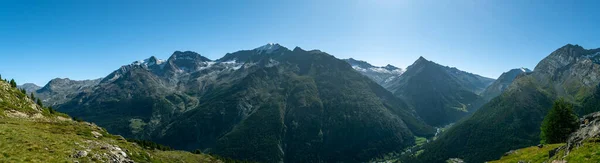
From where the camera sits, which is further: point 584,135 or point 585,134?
point 585,134

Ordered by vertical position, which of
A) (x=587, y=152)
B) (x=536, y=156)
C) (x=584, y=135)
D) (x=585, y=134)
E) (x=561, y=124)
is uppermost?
(x=561, y=124)

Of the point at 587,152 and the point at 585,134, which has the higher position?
the point at 585,134

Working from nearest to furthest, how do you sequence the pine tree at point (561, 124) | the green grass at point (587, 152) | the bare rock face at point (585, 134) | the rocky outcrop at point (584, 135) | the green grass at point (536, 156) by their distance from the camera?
the green grass at point (587, 152) → the rocky outcrop at point (584, 135) → the bare rock face at point (585, 134) → the green grass at point (536, 156) → the pine tree at point (561, 124)

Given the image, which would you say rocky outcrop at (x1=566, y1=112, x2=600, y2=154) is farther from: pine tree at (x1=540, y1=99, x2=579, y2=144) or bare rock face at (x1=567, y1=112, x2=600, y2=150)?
pine tree at (x1=540, y1=99, x2=579, y2=144)

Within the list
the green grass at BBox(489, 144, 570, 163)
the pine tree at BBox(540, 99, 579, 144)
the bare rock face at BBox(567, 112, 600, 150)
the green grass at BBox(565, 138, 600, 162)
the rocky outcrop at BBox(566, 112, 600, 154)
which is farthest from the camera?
the pine tree at BBox(540, 99, 579, 144)

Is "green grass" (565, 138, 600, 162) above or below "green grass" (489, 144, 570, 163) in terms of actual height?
above

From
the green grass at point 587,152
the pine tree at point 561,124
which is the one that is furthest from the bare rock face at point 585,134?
the pine tree at point 561,124

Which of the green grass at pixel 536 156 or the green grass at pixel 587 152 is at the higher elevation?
the green grass at pixel 587 152

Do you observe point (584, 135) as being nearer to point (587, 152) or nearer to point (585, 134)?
point (585, 134)

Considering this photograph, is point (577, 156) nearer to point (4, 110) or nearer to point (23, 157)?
point (23, 157)

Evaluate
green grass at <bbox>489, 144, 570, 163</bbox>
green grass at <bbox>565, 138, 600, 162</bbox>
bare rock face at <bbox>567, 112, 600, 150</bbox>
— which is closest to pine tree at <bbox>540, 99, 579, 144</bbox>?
green grass at <bbox>489, 144, 570, 163</bbox>

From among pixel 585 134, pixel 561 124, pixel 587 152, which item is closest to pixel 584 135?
pixel 585 134

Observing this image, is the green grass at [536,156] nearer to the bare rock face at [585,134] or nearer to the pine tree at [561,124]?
the bare rock face at [585,134]
